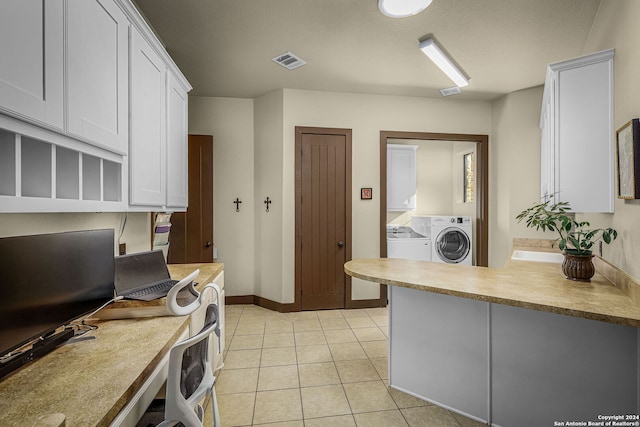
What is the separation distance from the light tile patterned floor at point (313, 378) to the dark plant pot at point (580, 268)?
111cm

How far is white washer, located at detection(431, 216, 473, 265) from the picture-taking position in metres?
4.87

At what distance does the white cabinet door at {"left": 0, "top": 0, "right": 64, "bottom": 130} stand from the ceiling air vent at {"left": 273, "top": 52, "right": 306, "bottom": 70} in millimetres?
2163

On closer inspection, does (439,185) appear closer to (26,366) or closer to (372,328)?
(372,328)

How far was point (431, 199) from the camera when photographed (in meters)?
5.88

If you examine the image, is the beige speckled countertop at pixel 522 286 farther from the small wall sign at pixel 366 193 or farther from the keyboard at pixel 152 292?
the small wall sign at pixel 366 193

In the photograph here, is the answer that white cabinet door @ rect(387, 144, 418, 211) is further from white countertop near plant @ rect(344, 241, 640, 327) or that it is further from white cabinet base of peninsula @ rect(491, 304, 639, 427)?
white cabinet base of peninsula @ rect(491, 304, 639, 427)

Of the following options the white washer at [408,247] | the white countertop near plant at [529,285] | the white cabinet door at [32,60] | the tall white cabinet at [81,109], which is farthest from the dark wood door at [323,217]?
the white cabinet door at [32,60]

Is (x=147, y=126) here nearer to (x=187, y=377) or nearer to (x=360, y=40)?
(x=187, y=377)

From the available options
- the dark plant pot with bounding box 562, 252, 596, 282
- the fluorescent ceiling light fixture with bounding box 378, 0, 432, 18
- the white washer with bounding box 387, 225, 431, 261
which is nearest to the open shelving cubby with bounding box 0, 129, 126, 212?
the fluorescent ceiling light fixture with bounding box 378, 0, 432, 18

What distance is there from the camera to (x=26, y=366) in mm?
1056

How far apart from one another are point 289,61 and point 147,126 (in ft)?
5.88

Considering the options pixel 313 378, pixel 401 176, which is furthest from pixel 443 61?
pixel 313 378

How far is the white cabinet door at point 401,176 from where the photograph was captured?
17.4 ft

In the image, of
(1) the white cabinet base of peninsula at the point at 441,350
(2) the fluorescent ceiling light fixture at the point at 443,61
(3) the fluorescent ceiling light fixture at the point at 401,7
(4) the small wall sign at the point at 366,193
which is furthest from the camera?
(4) the small wall sign at the point at 366,193
